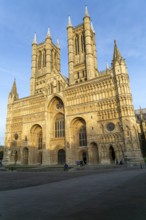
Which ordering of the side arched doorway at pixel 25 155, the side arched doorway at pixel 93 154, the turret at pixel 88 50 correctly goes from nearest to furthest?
the side arched doorway at pixel 93 154
the side arched doorway at pixel 25 155
the turret at pixel 88 50

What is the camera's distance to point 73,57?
4881 cm

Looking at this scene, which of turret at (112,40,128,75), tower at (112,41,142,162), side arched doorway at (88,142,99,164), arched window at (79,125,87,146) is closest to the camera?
tower at (112,41,142,162)

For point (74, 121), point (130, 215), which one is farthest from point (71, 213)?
point (74, 121)

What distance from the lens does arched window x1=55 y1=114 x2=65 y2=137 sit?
38312 mm

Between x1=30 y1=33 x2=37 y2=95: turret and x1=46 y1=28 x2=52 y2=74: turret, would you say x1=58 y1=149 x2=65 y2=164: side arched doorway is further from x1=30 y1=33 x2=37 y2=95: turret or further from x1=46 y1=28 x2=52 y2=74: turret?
x1=46 y1=28 x2=52 y2=74: turret

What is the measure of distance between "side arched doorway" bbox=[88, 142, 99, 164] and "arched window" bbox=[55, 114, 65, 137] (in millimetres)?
8728

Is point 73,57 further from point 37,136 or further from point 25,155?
point 25,155

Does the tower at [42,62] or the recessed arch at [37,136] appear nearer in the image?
the recessed arch at [37,136]

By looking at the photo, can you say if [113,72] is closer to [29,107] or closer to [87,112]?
[87,112]

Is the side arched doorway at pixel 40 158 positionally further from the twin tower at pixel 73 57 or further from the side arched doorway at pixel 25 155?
the twin tower at pixel 73 57

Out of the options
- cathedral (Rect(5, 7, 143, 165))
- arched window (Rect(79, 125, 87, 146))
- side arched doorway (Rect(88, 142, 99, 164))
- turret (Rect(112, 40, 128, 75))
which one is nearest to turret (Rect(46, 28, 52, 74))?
cathedral (Rect(5, 7, 143, 165))

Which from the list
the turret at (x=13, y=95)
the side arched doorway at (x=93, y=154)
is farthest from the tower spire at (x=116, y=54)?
the turret at (x=13, y=95)

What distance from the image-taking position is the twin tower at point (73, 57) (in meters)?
45.1

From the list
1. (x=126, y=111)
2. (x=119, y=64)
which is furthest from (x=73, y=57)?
(x=126, y=111)
